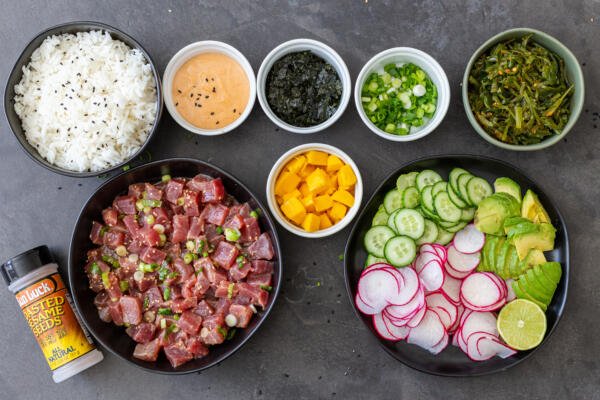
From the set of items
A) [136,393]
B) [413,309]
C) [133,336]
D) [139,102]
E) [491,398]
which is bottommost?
[491,398]

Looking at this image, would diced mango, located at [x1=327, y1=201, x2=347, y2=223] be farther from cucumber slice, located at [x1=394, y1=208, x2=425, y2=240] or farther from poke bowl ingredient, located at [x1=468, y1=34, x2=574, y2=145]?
poke bowl ingredient, located at [x1=468, y1=34, x2=574, y2=145]

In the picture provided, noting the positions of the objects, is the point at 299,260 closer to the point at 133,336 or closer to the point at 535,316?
the point at 133,336

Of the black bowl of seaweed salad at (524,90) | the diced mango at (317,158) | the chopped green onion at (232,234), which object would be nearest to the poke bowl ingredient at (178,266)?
the chopped green onion at (232,234)

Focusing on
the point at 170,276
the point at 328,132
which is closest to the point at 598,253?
the point at 328,132

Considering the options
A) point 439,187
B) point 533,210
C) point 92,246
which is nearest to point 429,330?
point 439,187

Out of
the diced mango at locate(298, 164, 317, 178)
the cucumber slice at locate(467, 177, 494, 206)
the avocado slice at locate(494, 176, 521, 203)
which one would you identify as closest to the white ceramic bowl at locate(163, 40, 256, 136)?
the diced mango at locate(298, 164, 317, 178)

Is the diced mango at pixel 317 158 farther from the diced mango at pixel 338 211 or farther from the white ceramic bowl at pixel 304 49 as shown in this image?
the diced mango at pixel 338 211
